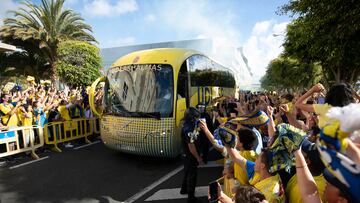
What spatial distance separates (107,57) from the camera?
68250 mm

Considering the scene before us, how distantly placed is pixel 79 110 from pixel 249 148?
8634 mm

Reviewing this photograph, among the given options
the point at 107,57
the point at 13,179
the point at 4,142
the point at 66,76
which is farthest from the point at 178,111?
the point at 107,57

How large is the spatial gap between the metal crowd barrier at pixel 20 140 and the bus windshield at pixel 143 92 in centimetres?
270

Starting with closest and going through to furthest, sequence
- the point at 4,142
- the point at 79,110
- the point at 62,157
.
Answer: the point at 4,142, the point at 62,157, the point at 79,110

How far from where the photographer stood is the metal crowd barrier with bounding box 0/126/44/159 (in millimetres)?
7348

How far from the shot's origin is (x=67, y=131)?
9383 mm

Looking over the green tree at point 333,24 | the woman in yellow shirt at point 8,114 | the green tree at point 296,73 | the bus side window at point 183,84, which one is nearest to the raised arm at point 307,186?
the bus side window at point 183,84

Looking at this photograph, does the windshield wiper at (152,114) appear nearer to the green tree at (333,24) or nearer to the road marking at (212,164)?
the road marking at (212,164)

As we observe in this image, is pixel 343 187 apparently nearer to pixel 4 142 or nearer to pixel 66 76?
pixel 4 142

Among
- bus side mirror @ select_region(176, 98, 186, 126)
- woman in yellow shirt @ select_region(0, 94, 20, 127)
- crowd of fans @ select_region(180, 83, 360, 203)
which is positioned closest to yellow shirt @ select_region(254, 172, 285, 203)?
crowd of fans @ select_region(180, 83, 360, 203)

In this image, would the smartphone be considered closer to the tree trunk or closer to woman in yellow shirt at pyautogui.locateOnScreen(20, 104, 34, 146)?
woman in yellow shirt at pyautogui.locateOnScreen(20, 104, 34, 146)

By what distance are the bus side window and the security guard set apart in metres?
2.31

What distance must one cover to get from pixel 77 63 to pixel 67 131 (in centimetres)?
1345

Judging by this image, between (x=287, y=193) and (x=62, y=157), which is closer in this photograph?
(x=287, y=193)
